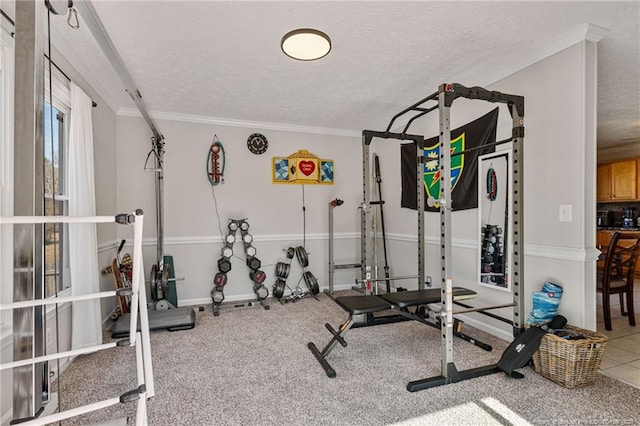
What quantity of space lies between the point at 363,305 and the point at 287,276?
81.9 inches

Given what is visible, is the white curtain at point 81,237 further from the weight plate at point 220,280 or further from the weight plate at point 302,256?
the weight plate at point 302,256

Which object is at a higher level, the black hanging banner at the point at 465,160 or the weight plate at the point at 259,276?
the black hanging banner at the point at 465,160

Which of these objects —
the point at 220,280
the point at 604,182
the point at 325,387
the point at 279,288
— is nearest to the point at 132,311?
the point at 325,387

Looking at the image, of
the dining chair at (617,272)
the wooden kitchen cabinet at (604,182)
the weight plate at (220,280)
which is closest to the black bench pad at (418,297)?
the dining chair at (617,272)

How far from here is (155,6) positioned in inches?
76.6

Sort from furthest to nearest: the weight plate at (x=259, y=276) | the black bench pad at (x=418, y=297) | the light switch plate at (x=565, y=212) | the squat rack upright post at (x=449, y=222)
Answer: the weight plate at (x=259, y=276) < the black bench pad at (x=418, y=297) < the light switch plate at (x=565, y=212) < the squat rack upright post at (x=449, y=222)

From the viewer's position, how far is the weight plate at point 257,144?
437cm

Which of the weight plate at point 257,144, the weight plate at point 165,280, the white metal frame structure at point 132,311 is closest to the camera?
the white metal frame structure at point 132,311

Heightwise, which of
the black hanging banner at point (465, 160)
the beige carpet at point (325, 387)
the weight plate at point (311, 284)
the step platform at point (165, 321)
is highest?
the black hanging banner at point (465, 160)

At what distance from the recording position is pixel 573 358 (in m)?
1.98

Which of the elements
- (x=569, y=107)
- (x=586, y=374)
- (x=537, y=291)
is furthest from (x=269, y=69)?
(x=586, y=374)

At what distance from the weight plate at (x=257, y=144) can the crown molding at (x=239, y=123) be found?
14 centimetres

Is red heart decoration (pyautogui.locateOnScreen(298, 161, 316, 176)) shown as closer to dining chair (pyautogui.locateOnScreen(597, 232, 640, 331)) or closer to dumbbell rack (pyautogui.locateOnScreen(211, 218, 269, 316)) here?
dumbbell rack (pyautogui.locateOnScreen(211, 218, 269, 316))

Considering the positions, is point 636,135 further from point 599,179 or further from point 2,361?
point 2,361
